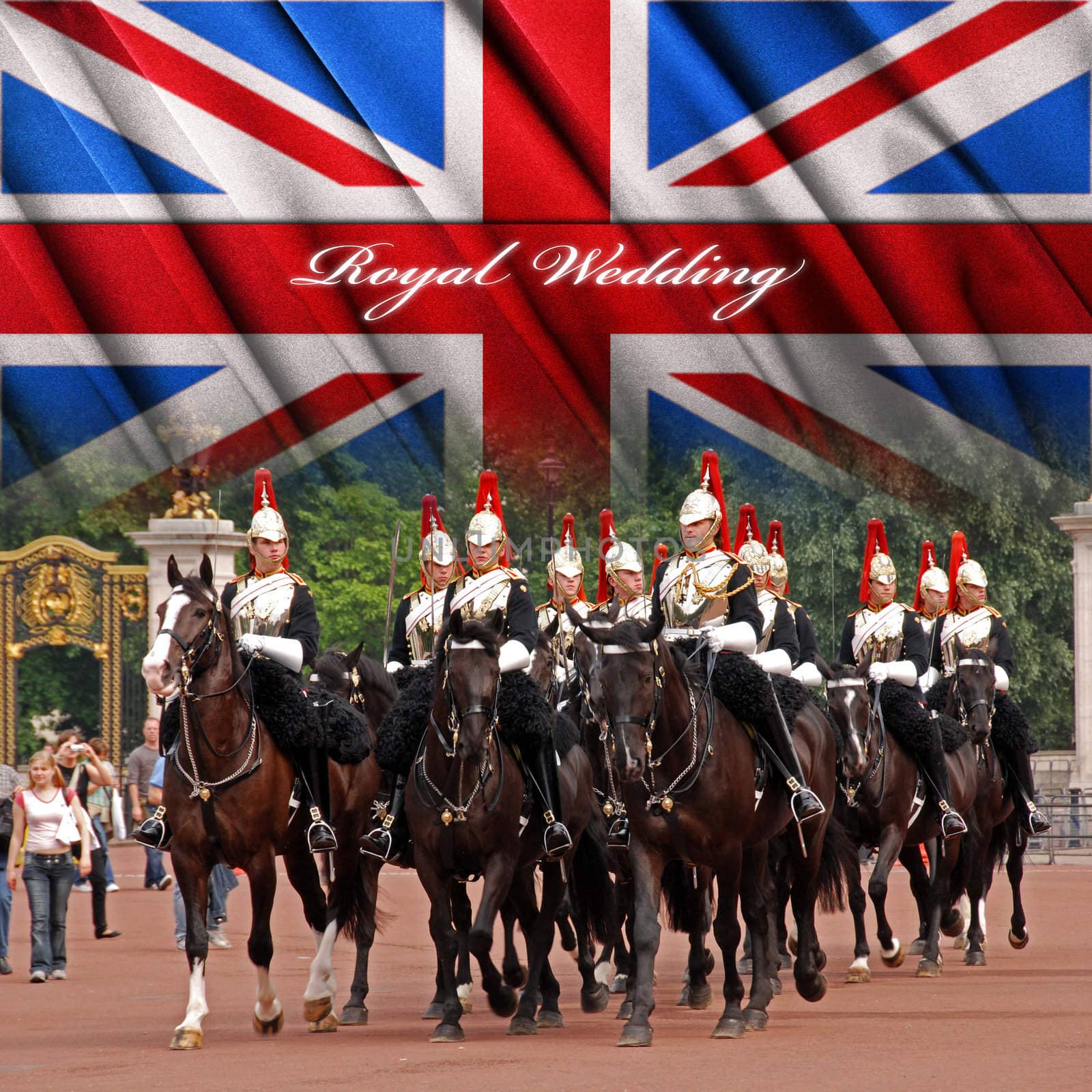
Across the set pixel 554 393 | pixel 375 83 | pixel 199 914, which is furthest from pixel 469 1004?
pixel 554 393

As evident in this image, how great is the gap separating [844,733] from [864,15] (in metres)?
20.2

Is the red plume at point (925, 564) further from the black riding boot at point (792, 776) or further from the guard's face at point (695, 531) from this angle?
the black riding boot at point (792, 776)

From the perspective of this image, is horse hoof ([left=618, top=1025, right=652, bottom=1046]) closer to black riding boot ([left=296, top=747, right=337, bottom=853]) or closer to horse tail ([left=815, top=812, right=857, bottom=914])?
black riding boot ([left=296, top=747, right=337, bottom=853])

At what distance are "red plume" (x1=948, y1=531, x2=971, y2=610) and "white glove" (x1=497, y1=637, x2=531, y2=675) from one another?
215 inches

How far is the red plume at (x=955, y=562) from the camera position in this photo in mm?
15109

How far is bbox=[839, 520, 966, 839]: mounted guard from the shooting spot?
13508 mm

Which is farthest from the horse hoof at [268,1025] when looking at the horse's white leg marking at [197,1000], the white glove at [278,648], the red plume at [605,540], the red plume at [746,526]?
the red plume at [605,540]

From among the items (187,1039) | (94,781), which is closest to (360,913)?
(187,1039)

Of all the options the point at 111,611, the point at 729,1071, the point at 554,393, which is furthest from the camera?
the point at 554,393

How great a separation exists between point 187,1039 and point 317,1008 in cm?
108

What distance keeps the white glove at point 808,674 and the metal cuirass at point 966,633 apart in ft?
6.37

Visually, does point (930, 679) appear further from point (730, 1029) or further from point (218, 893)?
point (730, 1029)

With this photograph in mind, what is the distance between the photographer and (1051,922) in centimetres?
1706

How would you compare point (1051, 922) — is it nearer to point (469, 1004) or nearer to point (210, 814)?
point (469, 1004)
